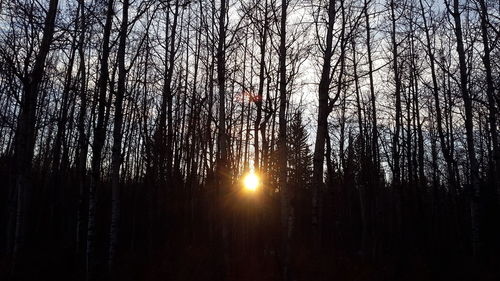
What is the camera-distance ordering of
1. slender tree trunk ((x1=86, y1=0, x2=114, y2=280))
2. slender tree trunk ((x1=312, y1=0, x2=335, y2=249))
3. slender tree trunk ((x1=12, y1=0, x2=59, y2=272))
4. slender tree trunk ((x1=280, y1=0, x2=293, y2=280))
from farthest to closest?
slender tree trunk ((x1=312, y1=0, x2=335, y2=249)) < slender tree trunk ((x1=12, y1=0, x2=59, y2=272)) < slender tree trunk ((x1=86, y1=0, x2=114, y2=280)) < slender tree trunk ((x1=280, y1=0, x2=293, y2=280))

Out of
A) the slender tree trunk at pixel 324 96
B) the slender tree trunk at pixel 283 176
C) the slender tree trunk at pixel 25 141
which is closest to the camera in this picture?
the slender tree trunk at pixel 283 176

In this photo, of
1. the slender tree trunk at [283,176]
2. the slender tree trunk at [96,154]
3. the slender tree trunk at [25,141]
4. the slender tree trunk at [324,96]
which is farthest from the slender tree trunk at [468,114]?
the slender tree trunk at [25,141]

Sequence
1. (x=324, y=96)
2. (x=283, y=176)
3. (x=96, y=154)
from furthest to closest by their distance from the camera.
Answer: (x=324, y=96) → (x=283, y=176) → (x=96, y=154)

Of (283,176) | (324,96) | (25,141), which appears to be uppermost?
(324,96)

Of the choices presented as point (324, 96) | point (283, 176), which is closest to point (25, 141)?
point (283, 176)

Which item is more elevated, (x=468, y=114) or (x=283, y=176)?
(x=468, y=114)

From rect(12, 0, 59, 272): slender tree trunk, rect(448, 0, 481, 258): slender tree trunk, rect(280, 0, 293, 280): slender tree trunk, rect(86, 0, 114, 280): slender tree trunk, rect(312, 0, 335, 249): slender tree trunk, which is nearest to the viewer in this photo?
rect(280, 0, 293, 280): slender tree trunk

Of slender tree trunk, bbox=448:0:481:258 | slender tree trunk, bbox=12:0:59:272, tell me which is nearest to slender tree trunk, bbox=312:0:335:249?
slender tree trunk, bbox=448:0:481:258

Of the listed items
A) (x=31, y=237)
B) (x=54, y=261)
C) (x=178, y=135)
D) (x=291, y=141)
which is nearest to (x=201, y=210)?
(x=178, y=135)

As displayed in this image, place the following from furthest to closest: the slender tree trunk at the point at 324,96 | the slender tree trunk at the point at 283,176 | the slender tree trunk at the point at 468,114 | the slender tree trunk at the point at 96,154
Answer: the slender tree trunk at the point at 468,114 < the slender tree trunk at the point at 324,96 < the slender tree trunk at the point at 96,154 < the slender tree trunk at the point at 283,176

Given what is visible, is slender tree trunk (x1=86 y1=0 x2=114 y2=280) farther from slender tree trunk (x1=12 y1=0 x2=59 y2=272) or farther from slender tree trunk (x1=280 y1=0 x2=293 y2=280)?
slender tree trunk (x1=280 y1=0 x2=293 y2=280)

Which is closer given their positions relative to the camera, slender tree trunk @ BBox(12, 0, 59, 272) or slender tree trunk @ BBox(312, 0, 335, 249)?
slender tree trunk @ BBox(12, 0, 59, 272)

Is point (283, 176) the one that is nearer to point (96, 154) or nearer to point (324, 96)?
point (324, 96)

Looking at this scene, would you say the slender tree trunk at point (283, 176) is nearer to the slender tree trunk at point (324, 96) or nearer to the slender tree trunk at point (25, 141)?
the slender tree trunk at point (324, 96)
